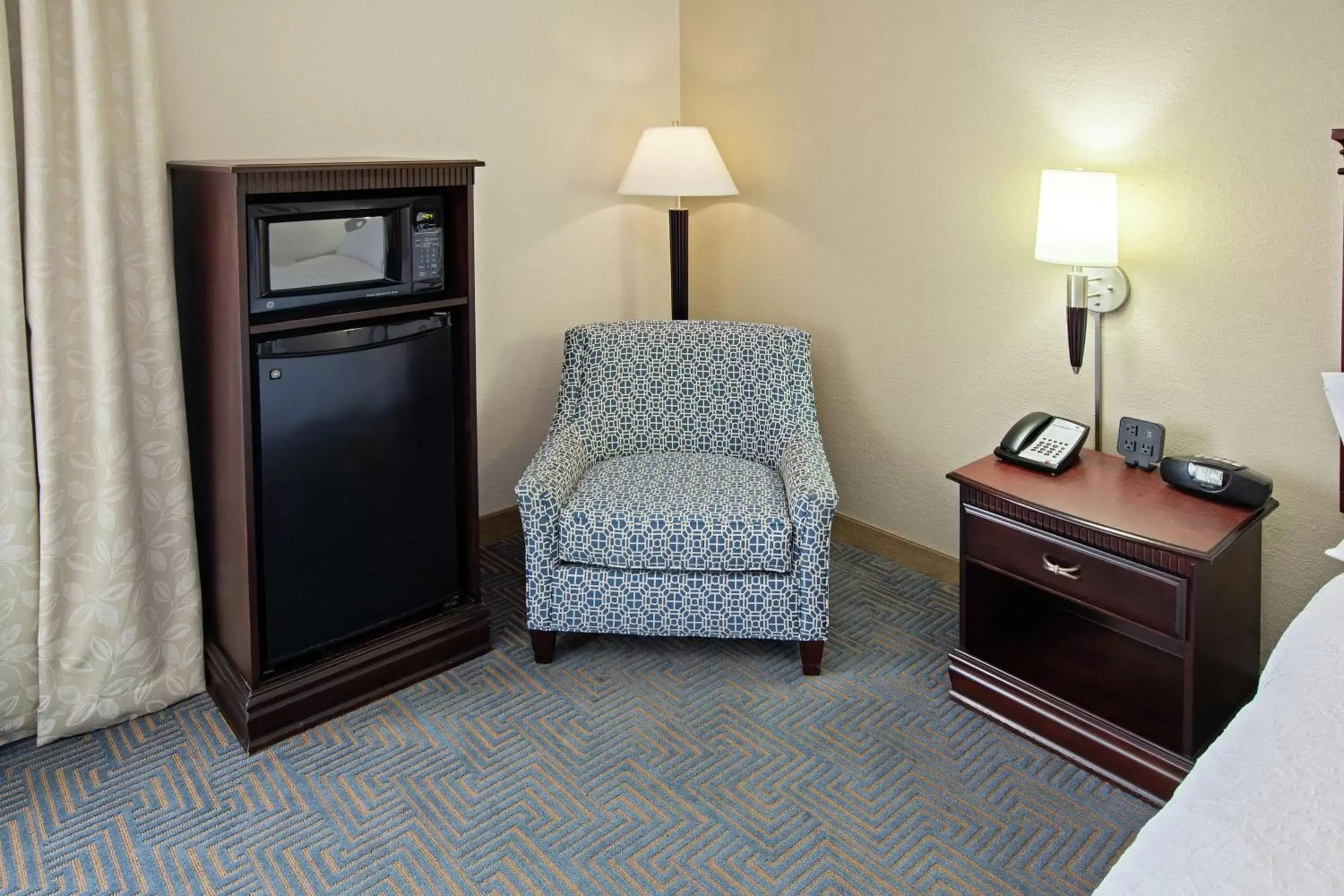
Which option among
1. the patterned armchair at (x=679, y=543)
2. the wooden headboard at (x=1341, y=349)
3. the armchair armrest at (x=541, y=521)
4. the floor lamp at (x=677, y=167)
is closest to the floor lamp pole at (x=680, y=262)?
the floor lamp at (x=677, y=167)

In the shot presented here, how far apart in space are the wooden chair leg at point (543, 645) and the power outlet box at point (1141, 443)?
4.71 feet

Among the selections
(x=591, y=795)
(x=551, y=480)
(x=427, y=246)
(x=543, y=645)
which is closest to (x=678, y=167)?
(x=427, y=246)

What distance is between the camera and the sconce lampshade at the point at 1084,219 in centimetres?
245

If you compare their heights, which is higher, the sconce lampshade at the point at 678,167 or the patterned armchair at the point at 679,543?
the sconce lampshade at the point at 678,167

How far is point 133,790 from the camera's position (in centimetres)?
228

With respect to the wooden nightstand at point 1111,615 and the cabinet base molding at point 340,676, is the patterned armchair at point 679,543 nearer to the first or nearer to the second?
the cabinet base molding at point 340,676

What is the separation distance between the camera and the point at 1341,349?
223 centimetres

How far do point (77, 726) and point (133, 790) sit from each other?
274 millimetres

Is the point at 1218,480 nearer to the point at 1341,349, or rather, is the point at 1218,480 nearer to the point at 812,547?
the point at 1341,349

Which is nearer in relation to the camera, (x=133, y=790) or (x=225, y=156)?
(x=133, y=790)

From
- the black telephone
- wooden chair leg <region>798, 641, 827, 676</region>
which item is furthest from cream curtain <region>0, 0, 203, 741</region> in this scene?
the black telephone

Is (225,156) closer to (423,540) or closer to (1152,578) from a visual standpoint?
(423,540)

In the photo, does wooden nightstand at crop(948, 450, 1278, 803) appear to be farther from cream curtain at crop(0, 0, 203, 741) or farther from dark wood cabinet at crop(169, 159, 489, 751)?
cream curtain at crop(0, 0, 203, 741)

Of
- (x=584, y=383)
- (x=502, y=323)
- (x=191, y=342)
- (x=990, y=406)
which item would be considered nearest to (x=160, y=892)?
(x=191, y=342)
